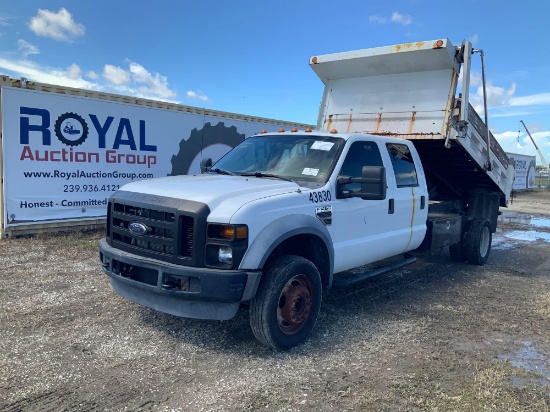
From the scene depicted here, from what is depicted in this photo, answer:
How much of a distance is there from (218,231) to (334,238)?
1.43 m

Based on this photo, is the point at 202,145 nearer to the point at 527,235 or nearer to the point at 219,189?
the point at 219,189

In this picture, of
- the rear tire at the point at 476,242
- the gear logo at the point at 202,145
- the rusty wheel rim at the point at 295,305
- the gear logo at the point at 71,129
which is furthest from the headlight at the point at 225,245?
the gear logo at the point at 202,145

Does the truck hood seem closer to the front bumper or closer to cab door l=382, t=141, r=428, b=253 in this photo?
the front bumper

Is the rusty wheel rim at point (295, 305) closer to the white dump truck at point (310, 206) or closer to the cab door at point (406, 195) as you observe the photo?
the white dump truck at point (310, 206)

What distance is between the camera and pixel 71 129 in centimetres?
945

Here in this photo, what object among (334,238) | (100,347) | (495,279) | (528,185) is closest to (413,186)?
(334,238)

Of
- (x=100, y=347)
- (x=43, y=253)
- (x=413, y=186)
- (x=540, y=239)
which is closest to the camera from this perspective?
(x=100, y=347)

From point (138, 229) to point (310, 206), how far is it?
157 centimetres

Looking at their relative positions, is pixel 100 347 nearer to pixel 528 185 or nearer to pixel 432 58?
pixel 432 58

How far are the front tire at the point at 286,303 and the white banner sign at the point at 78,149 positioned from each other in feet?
22.5

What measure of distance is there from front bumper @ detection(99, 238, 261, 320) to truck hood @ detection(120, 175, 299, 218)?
1.71 feet

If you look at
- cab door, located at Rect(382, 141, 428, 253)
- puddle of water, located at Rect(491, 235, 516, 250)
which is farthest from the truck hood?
puddle of water, located at Rect(491, 235, 516, 250)

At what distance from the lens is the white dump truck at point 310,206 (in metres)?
3.77

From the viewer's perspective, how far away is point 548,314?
5.51 metres
